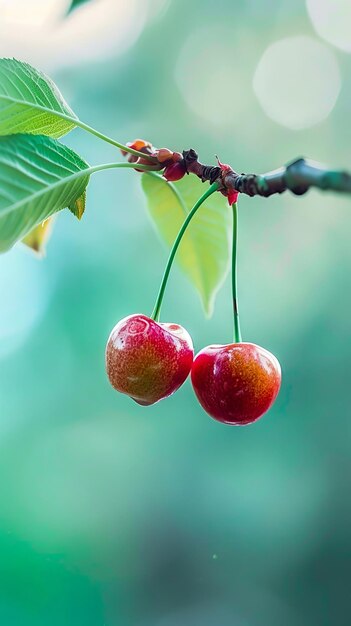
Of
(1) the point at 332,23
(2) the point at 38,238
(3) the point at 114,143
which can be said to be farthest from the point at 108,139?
(1) the point at 332,23

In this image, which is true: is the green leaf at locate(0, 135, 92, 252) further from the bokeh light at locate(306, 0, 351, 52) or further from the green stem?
the bokeh light at locate(306, 0, 351, 52)

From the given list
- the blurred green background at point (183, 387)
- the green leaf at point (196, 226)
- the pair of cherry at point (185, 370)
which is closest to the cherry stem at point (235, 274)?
the pair of cherry at point (185, 370)

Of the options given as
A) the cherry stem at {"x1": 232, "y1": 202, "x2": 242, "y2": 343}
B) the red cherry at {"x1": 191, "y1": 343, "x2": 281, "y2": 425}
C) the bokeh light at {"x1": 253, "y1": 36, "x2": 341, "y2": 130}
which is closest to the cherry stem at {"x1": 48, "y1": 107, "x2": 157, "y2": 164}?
the cherry stem at {"x1": 232, "y1": 202, "x2": 242, "y2": 343}

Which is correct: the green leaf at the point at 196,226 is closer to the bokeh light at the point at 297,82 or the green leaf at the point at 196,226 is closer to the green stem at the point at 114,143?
the green stem at the point at 114,143

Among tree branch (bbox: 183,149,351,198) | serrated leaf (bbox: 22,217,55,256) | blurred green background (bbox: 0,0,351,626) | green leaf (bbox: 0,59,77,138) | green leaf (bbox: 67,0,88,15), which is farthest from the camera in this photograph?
blurred green background (bbox: 0,0,351,626)

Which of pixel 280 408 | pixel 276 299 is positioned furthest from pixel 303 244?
pixel 280 408
